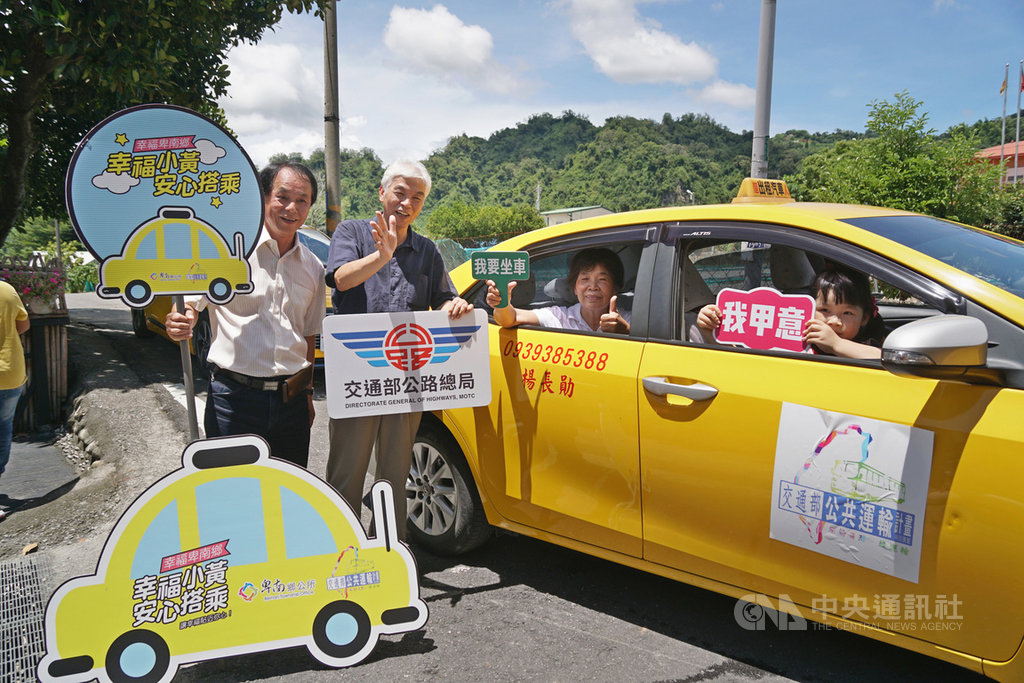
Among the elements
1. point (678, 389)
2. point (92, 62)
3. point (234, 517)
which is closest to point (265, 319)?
point (234, 517)

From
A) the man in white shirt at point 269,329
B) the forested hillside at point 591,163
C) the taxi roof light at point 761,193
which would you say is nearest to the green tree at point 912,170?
the taxi roof light at point 761,193

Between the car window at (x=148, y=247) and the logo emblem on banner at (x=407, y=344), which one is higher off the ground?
the car window at (x=148, y=247)

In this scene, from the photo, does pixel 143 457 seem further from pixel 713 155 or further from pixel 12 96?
pixel 713 155

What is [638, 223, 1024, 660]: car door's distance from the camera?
2045 mm

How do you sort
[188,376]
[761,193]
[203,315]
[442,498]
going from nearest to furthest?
[188,376] < [761,193] < [442,498] < [203,315]

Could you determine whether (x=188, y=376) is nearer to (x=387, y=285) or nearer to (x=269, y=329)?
(x=269, y=329)

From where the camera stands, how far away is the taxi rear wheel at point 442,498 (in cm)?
A: 348

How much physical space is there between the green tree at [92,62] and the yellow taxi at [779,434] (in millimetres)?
4158

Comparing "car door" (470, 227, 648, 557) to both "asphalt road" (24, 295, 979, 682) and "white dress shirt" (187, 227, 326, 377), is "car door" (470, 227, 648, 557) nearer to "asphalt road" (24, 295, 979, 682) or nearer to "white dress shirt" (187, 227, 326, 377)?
"asphalt road" (24, 295, 979, 682)

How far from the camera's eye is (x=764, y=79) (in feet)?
21.7

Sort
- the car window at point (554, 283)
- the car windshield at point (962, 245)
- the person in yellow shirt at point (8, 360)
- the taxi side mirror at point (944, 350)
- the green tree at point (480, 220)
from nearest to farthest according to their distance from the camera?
1. the taxi side mirror at point (944, 350)
2. the car windshield at point (962, 245)
3. the car window at point (554, 283)
4. the person in yellow shirt at point (8, 360)
5. the green tree at point (480, 220)

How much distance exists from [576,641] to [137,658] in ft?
5.27

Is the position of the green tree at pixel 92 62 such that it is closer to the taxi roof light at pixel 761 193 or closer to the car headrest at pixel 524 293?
the car headrest at pixel 524 293
